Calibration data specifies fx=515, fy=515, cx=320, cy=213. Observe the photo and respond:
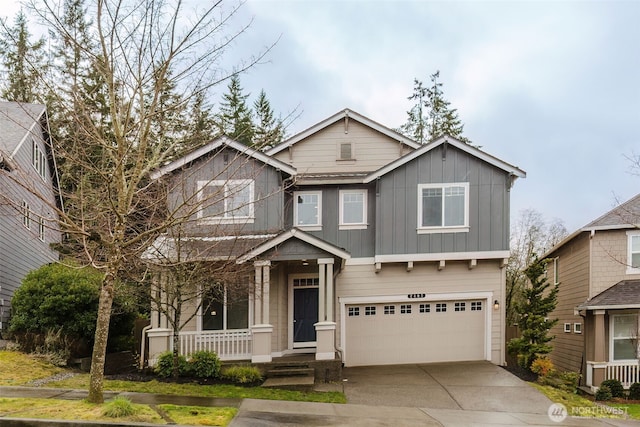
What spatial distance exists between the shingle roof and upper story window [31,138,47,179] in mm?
20527

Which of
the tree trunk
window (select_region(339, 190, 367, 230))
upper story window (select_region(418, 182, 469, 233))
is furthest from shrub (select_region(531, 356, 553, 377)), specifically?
the tree trunk

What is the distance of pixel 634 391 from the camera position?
15164mm

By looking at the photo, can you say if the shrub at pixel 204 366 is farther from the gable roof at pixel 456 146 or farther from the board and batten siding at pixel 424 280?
the gable roof at pixel 456 146

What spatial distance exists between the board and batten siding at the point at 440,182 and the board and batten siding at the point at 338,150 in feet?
6.60

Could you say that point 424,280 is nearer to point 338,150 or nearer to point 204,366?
point 338,150

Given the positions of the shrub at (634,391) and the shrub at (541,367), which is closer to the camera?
the shrub at (541,367)

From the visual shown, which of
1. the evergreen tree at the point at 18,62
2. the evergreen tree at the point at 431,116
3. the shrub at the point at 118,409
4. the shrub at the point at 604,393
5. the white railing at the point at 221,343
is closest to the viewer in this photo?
the shrub at the point at 118,409

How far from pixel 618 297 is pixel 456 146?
6.78 metres

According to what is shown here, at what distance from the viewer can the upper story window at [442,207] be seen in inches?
639

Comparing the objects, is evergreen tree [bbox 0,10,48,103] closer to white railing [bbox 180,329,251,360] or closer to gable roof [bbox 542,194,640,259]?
white railing [bbox 180,329,251,360]

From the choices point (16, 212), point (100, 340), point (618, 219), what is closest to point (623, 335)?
point (618, 219)

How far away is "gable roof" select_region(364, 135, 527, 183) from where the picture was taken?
16.2 metres

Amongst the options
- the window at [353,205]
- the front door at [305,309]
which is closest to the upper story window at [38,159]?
the front door at [305,309]

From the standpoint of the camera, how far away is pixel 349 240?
16641 mm
